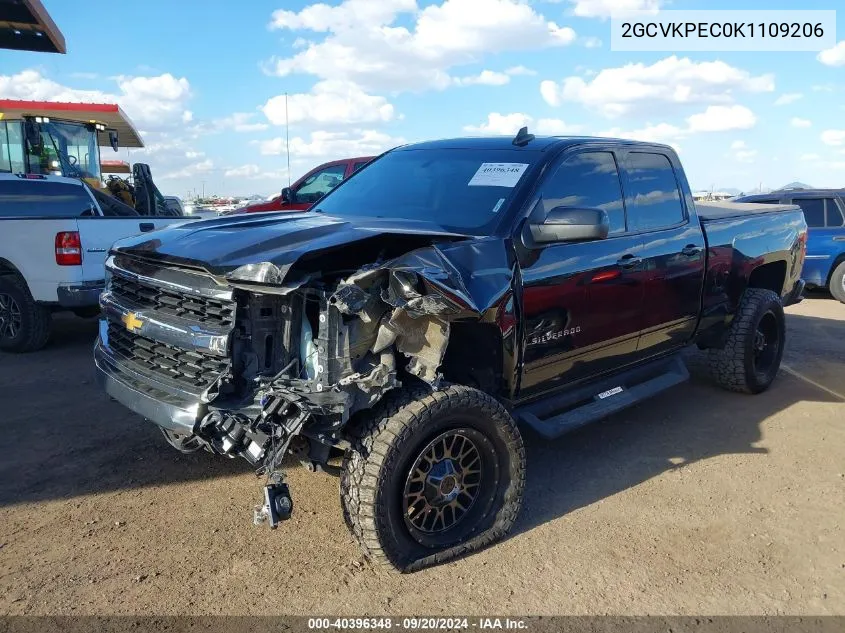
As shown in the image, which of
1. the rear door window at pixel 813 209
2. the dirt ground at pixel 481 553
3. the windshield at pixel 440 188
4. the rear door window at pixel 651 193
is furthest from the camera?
the rear door window at pixel 813 209

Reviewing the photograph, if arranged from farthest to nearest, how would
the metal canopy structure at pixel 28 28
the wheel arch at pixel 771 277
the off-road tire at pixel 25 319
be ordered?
1. the metal canopy structure at pixel 28 28
2. the off-road tire at pixel 25 319
3. the wheel arch at pixel 771 277

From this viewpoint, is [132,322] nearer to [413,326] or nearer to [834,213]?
[413,326]

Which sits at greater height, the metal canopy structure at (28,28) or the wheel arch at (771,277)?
the metal canopy structure at (28,28)

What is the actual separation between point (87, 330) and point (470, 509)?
21.0ft

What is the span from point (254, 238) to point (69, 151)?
1306 cm

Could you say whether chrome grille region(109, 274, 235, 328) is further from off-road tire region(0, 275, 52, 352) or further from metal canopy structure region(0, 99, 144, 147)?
metal canopy structure region(0, 99, 144, 147)

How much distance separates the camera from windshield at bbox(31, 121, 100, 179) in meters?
13.4

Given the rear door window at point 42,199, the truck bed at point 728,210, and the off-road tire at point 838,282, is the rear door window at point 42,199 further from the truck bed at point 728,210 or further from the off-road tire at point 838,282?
the off-road tire at point 838,282

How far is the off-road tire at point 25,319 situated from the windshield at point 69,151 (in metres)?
6.93

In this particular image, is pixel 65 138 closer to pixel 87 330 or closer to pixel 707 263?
pixel 87 330

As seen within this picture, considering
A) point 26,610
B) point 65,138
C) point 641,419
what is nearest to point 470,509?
point 26,610

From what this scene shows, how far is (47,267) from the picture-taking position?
6.54 m

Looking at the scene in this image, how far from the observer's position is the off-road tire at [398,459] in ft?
9.62

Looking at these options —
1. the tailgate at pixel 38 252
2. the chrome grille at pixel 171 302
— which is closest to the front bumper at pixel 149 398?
the chrome grille at pixel 171 302
